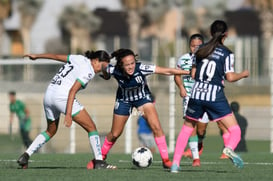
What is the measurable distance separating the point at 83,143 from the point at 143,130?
4832mm

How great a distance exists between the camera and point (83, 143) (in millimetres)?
31625

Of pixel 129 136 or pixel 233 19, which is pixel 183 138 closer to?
pixel 129 136

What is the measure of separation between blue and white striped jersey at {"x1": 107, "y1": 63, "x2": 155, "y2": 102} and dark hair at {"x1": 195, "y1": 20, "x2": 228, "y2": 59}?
3.59 ft

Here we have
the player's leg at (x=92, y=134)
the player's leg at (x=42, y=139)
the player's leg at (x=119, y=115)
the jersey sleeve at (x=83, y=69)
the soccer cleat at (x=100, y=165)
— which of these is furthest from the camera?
the player's leg at (x=119, y=115)

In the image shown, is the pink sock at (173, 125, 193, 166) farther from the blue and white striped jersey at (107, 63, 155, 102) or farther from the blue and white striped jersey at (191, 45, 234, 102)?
the blue and white striped jersey at (107, 63, 155, 102)

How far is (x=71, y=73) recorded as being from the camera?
→ 50.2 feet

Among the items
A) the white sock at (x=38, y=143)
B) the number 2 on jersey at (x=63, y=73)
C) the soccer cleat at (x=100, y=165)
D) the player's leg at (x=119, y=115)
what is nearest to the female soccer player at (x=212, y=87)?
the soccer cleat at (x=100, y=165)

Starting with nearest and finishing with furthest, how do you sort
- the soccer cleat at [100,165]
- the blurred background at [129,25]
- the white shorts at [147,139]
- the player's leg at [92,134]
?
the player's leg at [92,134], the soccer cleat at [100,165], the white shorts at [147,139], the blurred background at [129,25]

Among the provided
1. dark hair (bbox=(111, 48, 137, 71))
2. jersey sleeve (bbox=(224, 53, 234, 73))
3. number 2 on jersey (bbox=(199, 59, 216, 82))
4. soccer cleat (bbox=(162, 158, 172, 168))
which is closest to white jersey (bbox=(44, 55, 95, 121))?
dark hair (bbox=(111, 48, 137, 71))

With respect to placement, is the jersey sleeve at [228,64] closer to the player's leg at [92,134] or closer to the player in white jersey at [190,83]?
the player's leg at [92,134]

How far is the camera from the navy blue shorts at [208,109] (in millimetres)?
14164

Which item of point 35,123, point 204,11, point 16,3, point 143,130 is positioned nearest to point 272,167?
→ point 143,130

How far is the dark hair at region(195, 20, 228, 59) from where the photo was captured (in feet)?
46.4

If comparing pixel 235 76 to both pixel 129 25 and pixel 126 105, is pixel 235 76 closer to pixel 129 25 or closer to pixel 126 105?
pixel 126 105
